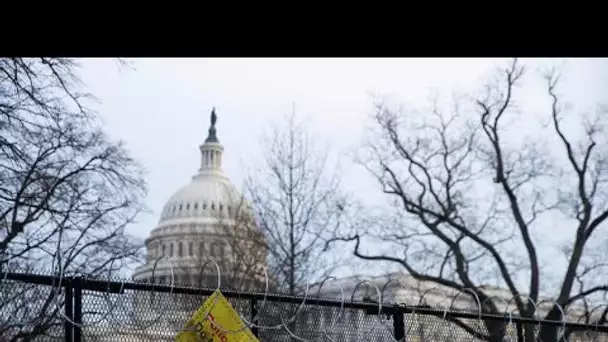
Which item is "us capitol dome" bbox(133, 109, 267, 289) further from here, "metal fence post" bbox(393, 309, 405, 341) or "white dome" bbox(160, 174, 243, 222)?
"metal fence post" bbox(393, 309, 405, 341)

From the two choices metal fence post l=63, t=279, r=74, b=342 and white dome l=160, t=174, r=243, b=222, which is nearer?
metal fence post l=63, t=279, r=74, b=342

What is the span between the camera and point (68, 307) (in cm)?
361

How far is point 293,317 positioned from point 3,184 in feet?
29.1

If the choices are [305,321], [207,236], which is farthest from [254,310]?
[207,236]

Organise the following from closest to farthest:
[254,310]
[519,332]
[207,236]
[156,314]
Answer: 1. [156,314]
2. [254,310]
3. [519,332]
4. [207,236]

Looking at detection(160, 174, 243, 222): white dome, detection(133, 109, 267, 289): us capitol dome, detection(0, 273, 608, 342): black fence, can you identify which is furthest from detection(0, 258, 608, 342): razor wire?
detection(160, 174, 243, 222): white dome

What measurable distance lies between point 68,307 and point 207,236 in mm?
28312

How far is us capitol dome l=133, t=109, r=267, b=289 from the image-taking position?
1124 centimetres

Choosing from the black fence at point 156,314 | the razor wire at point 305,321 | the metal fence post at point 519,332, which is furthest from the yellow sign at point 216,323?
the metal fence post at point 519,332

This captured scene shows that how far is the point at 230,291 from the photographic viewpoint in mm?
4008

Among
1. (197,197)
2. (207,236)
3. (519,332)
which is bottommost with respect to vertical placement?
(519,332)

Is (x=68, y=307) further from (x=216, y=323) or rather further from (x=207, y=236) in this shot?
(x=207, y=236)

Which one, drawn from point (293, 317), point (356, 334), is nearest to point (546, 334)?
point (356, 334)
